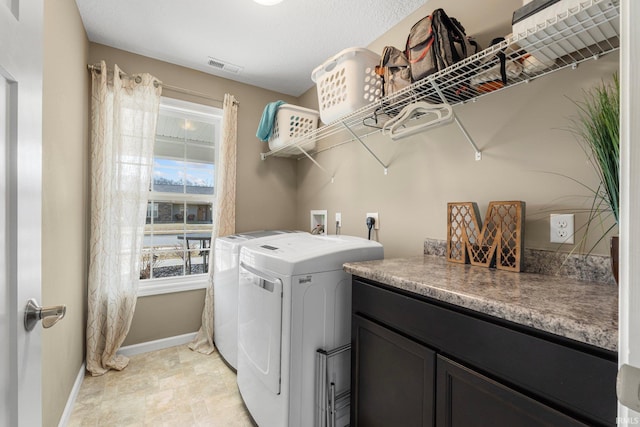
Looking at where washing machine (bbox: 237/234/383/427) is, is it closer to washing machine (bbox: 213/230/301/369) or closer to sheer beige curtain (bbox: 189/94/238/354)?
washing machine (bbox: 213/230/301/369)

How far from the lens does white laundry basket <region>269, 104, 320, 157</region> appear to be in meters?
2.42

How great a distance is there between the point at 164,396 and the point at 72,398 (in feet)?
1.70

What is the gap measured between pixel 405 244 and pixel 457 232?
0.44m

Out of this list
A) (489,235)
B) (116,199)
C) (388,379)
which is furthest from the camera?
(116,199)

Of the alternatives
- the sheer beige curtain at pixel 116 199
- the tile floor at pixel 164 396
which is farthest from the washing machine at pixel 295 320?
the sheer beige curtain at pixel 116 199

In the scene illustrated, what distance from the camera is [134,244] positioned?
2.22m

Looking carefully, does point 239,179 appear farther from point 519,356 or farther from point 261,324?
point 519,356

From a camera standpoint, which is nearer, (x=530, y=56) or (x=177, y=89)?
(x=530, y=56)

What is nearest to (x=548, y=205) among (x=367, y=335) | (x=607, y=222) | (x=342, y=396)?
(x=607, y=222)

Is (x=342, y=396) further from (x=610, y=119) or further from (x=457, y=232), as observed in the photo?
(x=610, y=119)

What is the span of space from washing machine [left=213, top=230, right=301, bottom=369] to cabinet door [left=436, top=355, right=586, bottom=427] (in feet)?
4.50

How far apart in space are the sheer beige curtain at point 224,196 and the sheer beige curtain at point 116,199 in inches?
21.4

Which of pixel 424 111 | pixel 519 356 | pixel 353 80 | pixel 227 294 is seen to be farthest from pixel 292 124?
A: pixel 519 356

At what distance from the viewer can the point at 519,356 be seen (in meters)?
0.70
